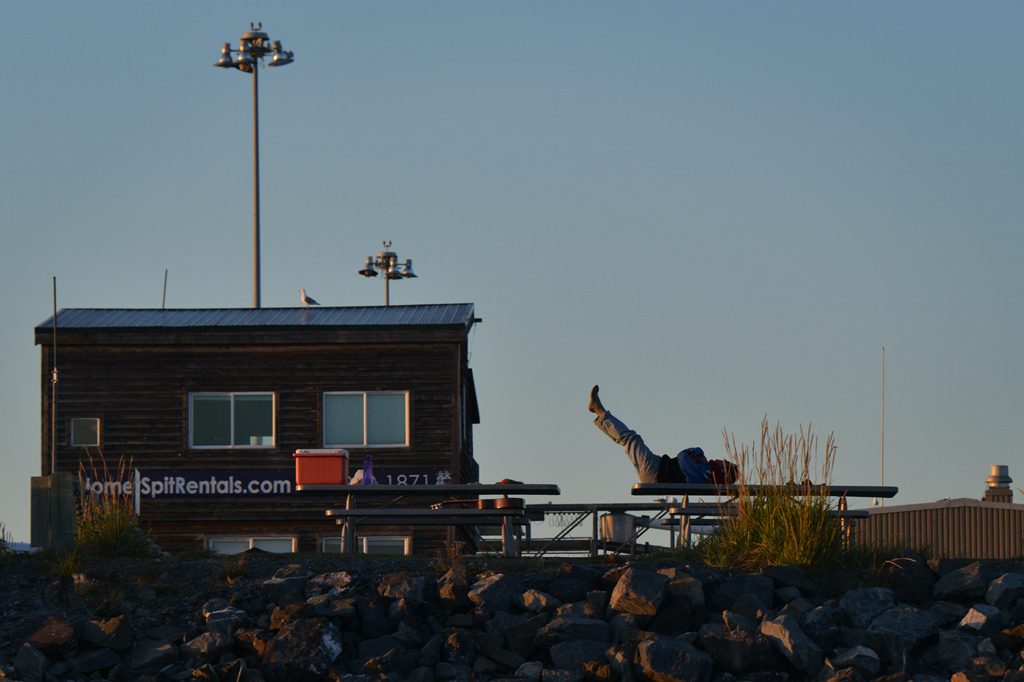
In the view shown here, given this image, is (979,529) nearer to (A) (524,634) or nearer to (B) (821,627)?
(B) (821,627)

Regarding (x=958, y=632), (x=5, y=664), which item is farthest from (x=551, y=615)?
(x=5, y=664)

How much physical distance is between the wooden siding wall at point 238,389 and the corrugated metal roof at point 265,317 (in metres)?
0.39

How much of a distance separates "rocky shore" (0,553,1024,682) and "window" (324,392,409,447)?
1119 cm

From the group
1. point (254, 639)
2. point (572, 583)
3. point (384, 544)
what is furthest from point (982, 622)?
point (384, 544)

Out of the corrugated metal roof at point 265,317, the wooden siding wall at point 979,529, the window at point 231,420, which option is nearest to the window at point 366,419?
the window at point 231,420

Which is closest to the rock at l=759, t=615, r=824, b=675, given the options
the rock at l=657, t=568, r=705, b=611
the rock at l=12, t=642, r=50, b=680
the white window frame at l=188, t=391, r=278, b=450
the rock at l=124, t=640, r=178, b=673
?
the rock at l=657, t=568, r=705, b=611

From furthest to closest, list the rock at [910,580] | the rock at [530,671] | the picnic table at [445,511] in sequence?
1. the picnic table at [445,511]
2. the rock at [910,580]
3. the rock at [530,671]

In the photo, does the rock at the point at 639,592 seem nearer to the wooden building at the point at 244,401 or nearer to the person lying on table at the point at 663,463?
the person lying on table at the point at 663,463

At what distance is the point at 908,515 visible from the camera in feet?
88.6

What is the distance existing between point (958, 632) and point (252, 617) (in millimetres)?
5108

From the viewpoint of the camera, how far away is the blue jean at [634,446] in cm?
1309

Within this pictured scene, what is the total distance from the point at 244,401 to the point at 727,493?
12.3 meters

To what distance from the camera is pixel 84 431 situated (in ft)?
71.7

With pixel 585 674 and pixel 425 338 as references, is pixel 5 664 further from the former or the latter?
pixel 425 338
